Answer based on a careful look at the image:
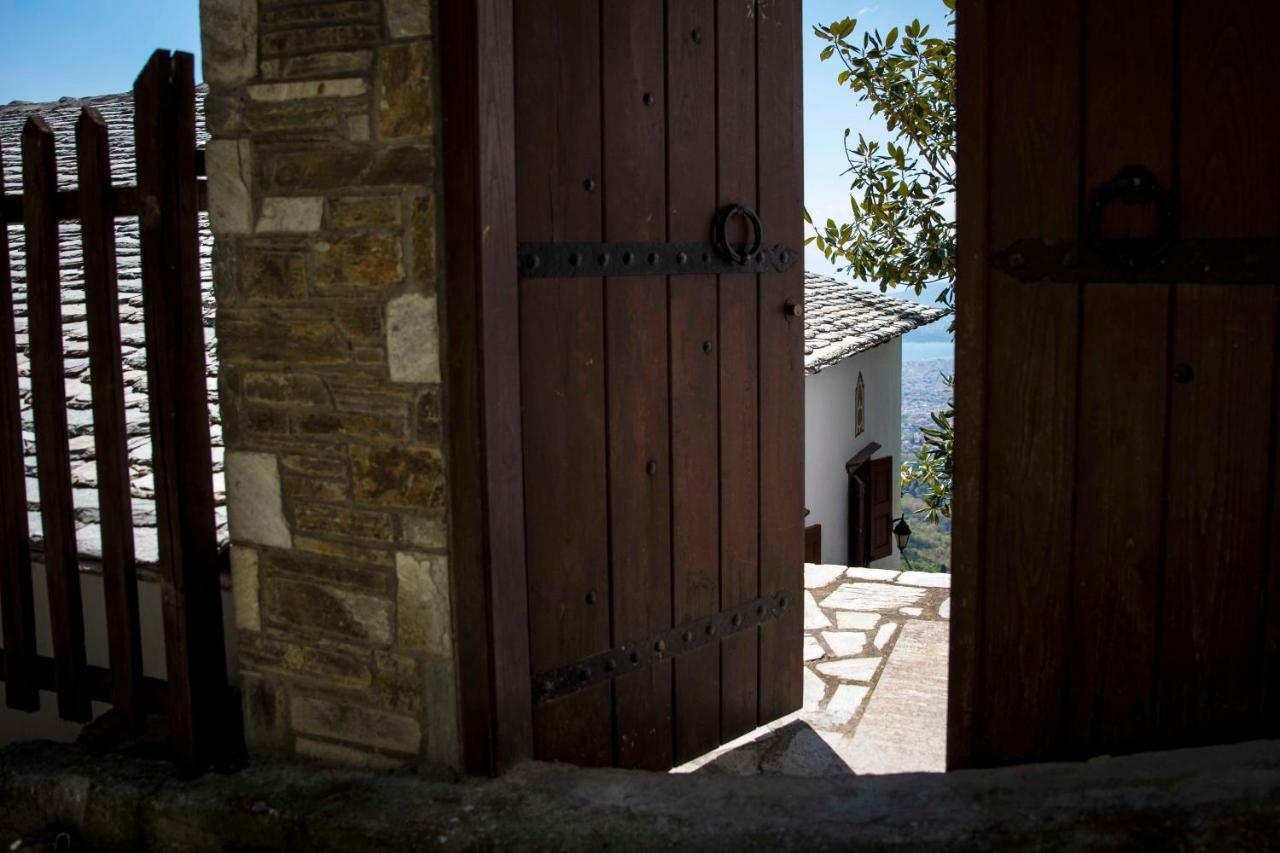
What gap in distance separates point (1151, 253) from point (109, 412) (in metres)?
2.38

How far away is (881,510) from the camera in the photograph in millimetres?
12688

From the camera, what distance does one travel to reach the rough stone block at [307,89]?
2.52 metres

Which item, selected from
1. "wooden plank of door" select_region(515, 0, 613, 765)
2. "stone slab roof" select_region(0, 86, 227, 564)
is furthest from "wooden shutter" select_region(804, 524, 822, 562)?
"wooden plank of door" select_region(515, 0, 613, 765)

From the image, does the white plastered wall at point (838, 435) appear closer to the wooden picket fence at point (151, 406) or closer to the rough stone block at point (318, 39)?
the wooden picket fence at point (151, 406)

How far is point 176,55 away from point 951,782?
7.73ft

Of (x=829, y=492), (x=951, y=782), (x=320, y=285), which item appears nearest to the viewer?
(x=951, y=782)

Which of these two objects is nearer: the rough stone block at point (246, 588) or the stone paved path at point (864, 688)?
the rough stone block at point (246, 588)

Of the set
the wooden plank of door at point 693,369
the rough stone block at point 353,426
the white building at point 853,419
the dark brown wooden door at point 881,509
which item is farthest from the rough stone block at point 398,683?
the dark brown wooden door at point 881,509

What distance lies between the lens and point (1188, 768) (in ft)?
7.34

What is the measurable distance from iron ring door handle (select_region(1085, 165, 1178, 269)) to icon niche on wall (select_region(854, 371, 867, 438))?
9.94m

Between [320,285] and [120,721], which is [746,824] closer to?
[320,285]

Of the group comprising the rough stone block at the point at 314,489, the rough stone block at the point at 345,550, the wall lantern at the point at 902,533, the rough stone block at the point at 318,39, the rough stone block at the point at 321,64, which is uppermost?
the rough stone block at the point at 318,39

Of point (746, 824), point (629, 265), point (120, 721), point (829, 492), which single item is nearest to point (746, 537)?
point (629, 265)

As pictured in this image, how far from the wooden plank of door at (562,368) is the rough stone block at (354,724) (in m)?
0.31
